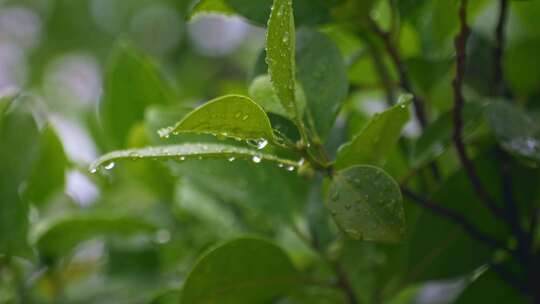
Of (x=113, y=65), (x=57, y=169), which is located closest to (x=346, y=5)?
(x=113, y=65)

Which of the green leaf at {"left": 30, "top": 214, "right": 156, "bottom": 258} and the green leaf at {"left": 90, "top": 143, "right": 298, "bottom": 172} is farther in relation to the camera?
the green leaf at {"left": 30, "top": 214, "right": 156, "bottom": 258}

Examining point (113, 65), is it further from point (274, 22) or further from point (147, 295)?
point (274, 22)

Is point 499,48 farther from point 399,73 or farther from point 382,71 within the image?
point 382,71

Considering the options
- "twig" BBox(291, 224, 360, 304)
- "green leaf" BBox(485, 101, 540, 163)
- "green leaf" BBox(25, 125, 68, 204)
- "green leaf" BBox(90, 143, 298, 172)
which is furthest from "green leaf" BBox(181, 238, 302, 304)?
"green leaf" BBox(25, 125, 68, 204)

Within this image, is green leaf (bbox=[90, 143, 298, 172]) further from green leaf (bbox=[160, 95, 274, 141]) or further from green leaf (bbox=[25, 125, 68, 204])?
green leaf (bbox=[25, 125, 68, 204])

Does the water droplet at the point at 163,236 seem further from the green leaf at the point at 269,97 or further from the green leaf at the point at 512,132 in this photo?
the green leaf at the point at 512,132

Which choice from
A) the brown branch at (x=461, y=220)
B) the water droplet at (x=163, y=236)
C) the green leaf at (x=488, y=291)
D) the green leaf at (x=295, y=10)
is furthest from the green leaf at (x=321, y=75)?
the water droplet at (x=163, y=236)
